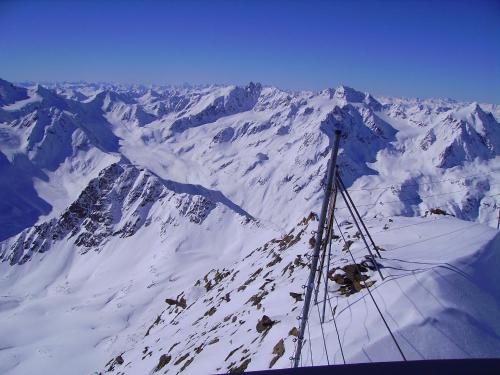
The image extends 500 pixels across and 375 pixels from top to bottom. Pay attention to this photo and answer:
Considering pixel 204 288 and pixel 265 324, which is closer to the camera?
pixel 265 324

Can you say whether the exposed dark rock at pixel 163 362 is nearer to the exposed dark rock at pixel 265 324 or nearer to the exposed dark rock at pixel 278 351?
the exposed dark rock at pixel 265 324

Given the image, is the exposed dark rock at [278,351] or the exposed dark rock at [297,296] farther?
the exposed dark rock at [297,296]

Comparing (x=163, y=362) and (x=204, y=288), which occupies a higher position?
(x=163, y=362)

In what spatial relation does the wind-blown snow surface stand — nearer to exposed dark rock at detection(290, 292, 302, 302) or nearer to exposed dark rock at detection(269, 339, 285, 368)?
exposed dark rock at detection(290, 292, 302, 302)

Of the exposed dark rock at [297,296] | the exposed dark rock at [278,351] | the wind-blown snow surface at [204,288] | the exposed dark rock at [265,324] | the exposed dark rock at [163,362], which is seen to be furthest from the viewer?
the exposed dark rock at [163,362]

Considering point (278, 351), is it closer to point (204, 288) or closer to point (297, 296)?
point (297, 296)

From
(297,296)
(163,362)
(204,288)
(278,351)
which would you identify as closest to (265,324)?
(297,296)

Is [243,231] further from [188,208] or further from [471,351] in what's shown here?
[471,351]

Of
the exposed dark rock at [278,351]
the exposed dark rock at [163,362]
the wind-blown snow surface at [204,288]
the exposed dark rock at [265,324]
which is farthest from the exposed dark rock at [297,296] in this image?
the exposed dark rock at [163,362]

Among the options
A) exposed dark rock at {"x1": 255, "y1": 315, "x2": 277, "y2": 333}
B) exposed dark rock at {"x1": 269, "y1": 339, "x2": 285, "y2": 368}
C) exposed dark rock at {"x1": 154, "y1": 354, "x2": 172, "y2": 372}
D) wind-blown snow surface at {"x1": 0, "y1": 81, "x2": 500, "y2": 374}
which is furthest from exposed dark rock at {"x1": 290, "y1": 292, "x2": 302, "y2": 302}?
exposed dark rock at {"x1": 154, "y1": 354, "x2": 172, "y2": 372}

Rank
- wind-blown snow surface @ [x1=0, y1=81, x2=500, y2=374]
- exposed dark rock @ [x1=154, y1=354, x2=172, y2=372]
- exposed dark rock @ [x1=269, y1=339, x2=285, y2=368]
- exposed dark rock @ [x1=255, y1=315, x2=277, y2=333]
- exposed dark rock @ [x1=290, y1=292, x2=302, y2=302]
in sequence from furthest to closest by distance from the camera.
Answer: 1. exposed dark rock @ [x1=154, y1=354, x2=172, y2=372]
2. exposed dark rock @ [x1=290, y1=292, x2=302, y2=302]
3. exposed dark rock @ [x1=255, y1=315, x2=277, y2=333]
4. exposed dark rock @ [x1=269, y1=339, x2=285, y2=368]
5. wind-blown snow surface @ [x1=0, y1=81, x2=500, y2=374]

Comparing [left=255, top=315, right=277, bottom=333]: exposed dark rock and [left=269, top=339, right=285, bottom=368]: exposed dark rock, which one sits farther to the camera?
[left=255, top=315, right=277, bottom=333]: exposed dark rock

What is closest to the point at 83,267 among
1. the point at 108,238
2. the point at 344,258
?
the point at 108,238
